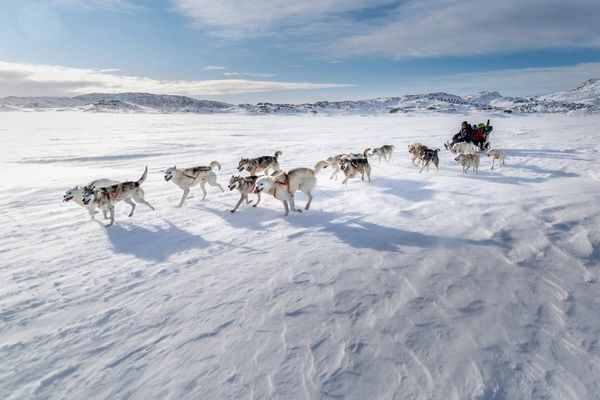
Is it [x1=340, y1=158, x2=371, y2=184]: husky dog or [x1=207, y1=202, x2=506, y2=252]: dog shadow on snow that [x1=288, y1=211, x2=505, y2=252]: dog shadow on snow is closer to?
[x1=207, y1=202, x2=506, y2=252]: dog shadow on snow

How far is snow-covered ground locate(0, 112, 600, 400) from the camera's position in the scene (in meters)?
3.24

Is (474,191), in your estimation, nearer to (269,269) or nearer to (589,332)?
(589,332)

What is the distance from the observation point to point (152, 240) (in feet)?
22.0

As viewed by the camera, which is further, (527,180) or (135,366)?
(527,180)

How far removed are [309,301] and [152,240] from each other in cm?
376

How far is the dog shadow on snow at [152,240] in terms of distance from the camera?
6.12m

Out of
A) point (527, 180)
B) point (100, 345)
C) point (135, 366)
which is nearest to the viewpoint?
point (135, 366)

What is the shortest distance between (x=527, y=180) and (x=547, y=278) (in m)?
7.81

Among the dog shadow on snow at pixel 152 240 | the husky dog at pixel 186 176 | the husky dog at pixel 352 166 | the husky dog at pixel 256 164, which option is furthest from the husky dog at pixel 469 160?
the dog shadow on snow at pixel 152 240

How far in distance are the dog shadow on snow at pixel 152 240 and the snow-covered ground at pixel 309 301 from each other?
0.04m

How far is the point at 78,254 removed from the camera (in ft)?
19.9

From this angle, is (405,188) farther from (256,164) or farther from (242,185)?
(256,164)

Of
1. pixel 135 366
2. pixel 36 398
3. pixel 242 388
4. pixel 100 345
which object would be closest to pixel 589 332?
pixel 242 388

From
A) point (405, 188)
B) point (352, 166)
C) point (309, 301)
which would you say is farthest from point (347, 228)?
point (352, 166)
